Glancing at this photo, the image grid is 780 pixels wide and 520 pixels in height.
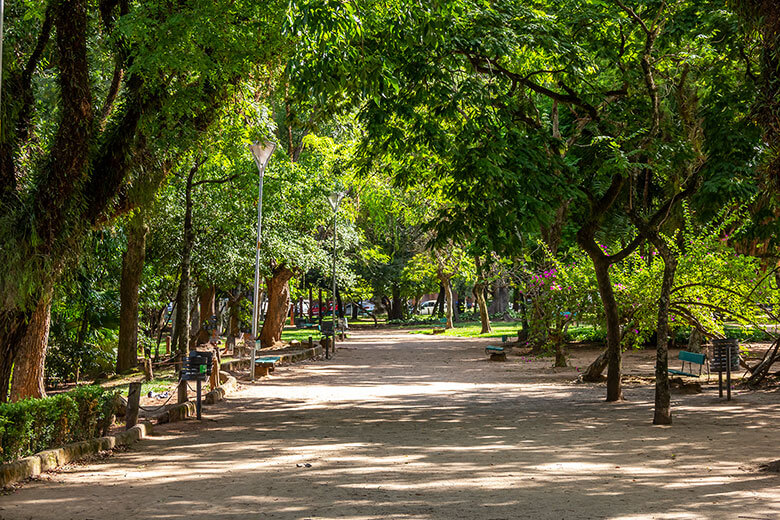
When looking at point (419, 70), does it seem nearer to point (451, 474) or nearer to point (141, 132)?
point (141, 132)

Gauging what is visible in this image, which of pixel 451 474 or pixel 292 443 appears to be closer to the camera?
pixel 451 474

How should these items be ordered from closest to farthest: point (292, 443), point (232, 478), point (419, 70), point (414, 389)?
point (232, 478), point (292, 443), point (419, 70), point (414, 389)

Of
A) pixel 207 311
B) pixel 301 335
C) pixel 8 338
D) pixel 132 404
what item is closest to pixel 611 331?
pixel 132 404

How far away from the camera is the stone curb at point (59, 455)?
8.02 m

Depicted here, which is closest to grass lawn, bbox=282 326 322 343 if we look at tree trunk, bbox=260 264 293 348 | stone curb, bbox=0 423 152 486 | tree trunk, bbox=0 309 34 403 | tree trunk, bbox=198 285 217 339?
tree trunk, bbox=260 264 293 348

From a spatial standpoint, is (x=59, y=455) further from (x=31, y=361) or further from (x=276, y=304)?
(x=276, y=304)

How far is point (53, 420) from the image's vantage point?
9.23 meters

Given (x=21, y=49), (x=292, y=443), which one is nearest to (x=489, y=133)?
(x=292, y=443)

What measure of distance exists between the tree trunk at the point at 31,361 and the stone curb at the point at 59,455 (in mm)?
2293

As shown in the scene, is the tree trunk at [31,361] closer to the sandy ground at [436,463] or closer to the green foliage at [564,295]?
the sandy ground at [436,463]

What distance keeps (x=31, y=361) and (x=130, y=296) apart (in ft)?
31.6

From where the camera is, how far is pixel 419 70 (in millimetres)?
11922

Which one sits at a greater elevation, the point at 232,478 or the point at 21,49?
the point at 21,49

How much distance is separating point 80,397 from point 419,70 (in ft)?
21.1
